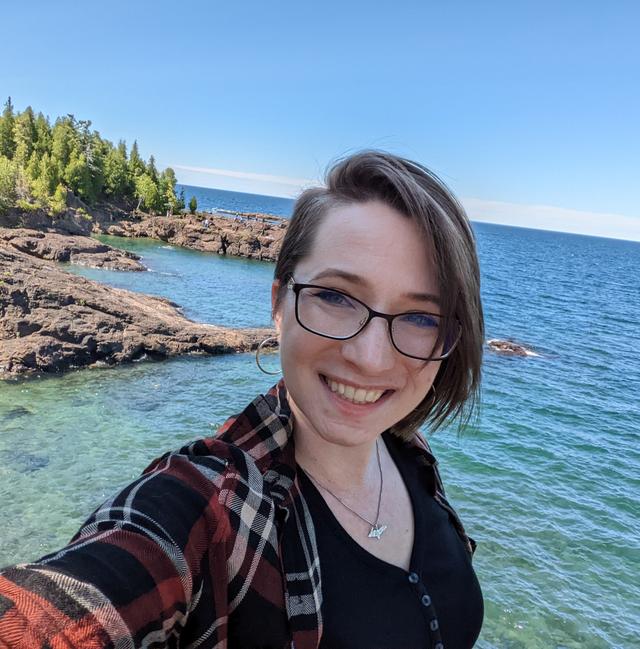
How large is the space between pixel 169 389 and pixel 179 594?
44.9 feet

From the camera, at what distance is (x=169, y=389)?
46.3 ft

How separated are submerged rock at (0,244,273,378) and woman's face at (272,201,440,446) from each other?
46.3 feet

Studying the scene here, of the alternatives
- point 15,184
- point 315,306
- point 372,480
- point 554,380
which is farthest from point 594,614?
point 15,184

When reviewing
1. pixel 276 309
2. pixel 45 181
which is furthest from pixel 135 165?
pixel 276 309

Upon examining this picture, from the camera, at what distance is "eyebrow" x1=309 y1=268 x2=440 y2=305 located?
1.55m

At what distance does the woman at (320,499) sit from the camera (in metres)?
1.05

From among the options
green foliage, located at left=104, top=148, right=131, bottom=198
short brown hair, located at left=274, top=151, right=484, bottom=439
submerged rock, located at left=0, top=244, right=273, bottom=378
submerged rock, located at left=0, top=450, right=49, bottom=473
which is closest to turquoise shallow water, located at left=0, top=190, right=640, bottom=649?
submerged rock, located at left=0, top=450, right=49, bottom=473

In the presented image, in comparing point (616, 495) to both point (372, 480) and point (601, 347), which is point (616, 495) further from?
point (601, 347)

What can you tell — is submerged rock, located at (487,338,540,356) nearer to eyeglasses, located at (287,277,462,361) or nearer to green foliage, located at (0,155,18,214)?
eyeglasses, located at (287,277,462,361)

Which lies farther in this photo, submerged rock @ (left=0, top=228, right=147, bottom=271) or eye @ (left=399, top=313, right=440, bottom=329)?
submerged rock @ (left=0, top=228, right=147, bottom=271)

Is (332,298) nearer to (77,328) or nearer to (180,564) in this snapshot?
(180,564)

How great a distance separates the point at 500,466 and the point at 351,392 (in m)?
12.5

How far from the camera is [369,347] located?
1575 millimetres

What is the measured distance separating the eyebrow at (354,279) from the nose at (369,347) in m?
0.13
